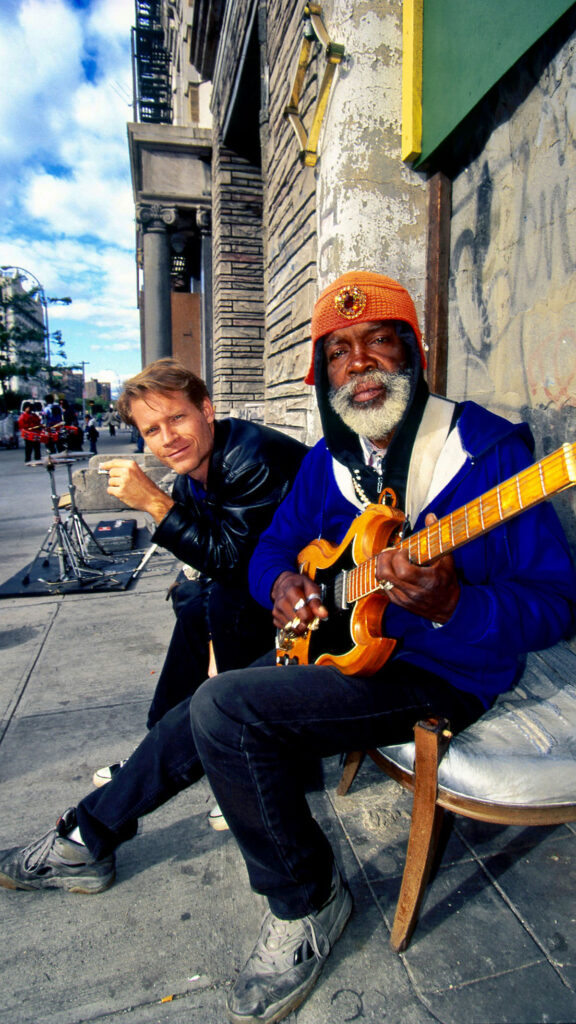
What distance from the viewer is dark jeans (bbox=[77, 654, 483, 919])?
1525 mm

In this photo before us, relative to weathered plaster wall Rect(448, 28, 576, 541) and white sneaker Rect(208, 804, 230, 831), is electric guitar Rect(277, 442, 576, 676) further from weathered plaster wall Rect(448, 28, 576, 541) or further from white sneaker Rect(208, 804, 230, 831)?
weathered plaster wall Rect(448, 28, 576, 541)

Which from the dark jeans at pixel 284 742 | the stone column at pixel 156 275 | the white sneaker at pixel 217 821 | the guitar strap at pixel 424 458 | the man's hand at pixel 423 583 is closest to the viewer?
the man's hand at pixel 423 583

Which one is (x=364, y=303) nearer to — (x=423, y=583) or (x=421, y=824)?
(x=423, y=583)

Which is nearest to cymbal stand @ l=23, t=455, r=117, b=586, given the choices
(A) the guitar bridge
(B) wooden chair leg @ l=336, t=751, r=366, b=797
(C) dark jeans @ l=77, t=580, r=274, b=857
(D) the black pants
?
(C) dark jeans @ l=77, t=580, r=274, b=857

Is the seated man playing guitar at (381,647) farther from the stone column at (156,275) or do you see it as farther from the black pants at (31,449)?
the black pants at (31,449)

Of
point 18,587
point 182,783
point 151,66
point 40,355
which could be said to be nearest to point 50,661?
point 18,587

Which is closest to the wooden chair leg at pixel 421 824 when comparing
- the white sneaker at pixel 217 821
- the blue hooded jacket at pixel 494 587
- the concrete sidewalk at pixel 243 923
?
the concrete sidewalk at pixel 243 923

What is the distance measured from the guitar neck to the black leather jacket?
0.86 meters

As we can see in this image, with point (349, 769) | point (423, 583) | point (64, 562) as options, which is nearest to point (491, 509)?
point (423, 583)

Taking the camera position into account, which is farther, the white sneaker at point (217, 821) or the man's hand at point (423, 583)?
the white sneaker at point (217, 821)

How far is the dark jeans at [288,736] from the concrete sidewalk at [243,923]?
287 mm

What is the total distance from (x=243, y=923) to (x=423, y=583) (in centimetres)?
125

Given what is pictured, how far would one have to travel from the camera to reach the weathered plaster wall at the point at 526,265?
2400 millimetres

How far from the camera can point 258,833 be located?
60.1 inches
